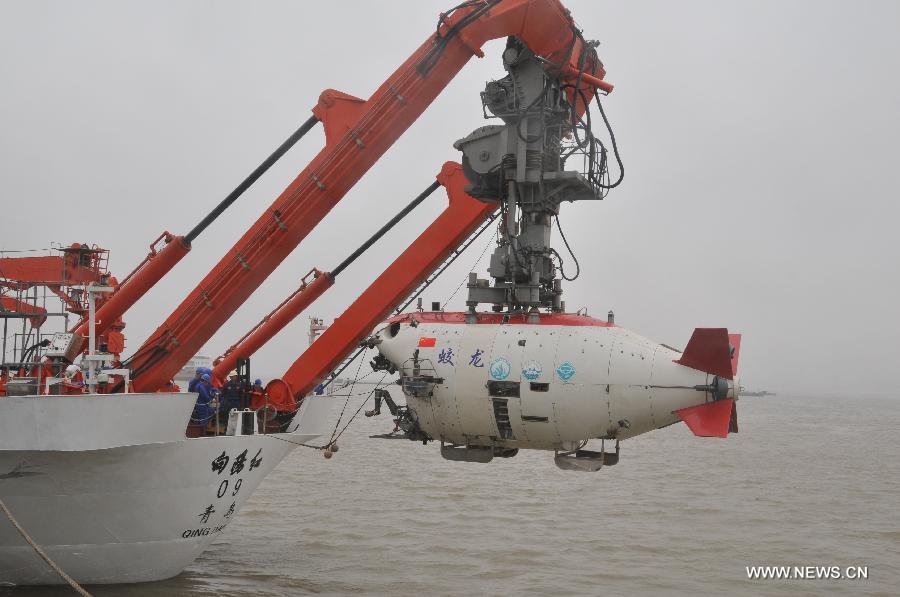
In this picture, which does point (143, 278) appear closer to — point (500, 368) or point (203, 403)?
point (203, 403)

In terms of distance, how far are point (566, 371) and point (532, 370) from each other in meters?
0.51

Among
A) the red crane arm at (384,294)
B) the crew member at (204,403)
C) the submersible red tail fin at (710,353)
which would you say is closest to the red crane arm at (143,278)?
the crew member at (204,403)

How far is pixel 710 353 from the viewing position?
1163 cm

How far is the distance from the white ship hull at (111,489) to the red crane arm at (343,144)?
5.05ft

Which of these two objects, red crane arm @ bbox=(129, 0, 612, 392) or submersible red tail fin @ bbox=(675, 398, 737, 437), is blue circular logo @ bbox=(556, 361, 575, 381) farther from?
red crane arm @ bbox=(129, 0, 612, 392)

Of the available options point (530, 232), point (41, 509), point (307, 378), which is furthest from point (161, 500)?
point (530, 232)

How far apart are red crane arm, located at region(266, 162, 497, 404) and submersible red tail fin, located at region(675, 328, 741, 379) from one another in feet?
16.6

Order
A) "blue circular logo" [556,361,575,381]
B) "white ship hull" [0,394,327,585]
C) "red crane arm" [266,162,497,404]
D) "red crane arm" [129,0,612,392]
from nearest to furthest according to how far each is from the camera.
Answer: "blue circular logo" [556,361,575,381]
"white ship hull" [0,394,327,585]
"red crane arm" [129,0,612,392]
"red crane arm" [266,162,497,404]

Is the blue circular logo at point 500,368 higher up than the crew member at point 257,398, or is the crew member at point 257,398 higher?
the blue circular logo at point 500,368

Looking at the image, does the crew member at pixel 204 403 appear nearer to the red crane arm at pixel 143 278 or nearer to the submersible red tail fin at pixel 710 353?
the red crane arm at pixel 143 278

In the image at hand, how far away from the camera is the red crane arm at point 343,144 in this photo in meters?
12.7

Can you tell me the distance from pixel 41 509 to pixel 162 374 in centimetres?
301

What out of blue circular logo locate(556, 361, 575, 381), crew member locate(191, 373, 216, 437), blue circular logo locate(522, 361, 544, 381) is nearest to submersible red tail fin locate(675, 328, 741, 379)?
blue circular logo locate(556, 361, 575, 381)

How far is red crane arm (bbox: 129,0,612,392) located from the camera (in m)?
12.7
